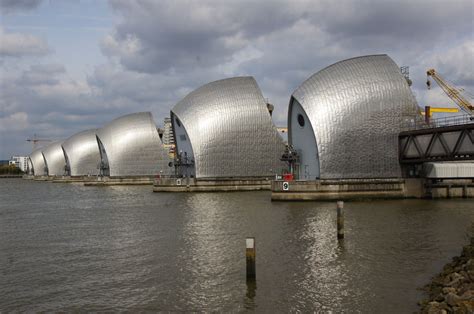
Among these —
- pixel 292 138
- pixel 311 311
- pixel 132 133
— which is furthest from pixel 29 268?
pixel 132 133

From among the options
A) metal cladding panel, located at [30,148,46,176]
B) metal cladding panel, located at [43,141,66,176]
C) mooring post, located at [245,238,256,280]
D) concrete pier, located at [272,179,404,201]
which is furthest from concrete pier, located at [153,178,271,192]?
metal cladding panel, located at [30,148,46,176]

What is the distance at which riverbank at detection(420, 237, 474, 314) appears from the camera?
33.7 feet

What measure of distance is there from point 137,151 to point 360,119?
48.8 metres

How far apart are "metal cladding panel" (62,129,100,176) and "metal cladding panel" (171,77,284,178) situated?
4909 centimetres

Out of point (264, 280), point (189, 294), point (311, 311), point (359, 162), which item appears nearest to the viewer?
point (311, 311)

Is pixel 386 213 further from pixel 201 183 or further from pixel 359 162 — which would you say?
pixel 201 183

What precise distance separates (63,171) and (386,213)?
10904 cm

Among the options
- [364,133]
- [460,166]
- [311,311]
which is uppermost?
[364,133]

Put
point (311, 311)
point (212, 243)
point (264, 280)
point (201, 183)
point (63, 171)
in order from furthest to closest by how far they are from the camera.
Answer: point (63, 171) → point (201, 183) → point (212, 243) → point (264, 280) → point (311, 311)

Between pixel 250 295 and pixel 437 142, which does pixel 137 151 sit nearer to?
pixel 437 142

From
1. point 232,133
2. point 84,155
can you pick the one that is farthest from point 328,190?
point 84,155

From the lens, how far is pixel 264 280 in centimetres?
1543

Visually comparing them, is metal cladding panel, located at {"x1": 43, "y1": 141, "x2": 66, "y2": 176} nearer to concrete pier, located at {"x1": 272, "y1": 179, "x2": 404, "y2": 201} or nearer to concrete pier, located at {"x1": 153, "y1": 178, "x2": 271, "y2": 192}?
concrete pier, located at {"x1": 153, "y1": 178, "x2": 271, "y2": 192}

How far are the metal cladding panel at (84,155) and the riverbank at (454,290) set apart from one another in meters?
96.9
